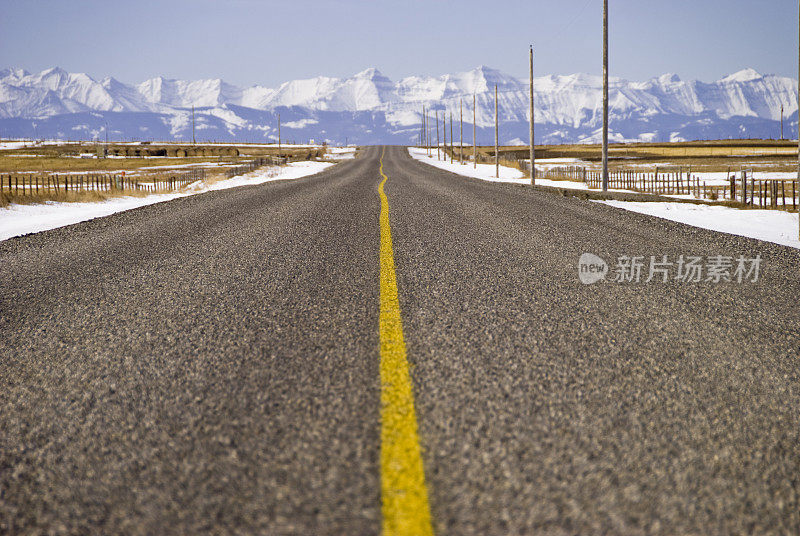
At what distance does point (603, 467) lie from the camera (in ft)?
6.79


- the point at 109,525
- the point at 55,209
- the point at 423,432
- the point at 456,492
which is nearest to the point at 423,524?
the point at 456,492

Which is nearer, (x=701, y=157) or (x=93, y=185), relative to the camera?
(x=93, y=185)

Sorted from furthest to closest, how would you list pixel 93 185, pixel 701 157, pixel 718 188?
pixel 701 157 → pixel 93 185 → pixel 718 188

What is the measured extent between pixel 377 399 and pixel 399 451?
0.47 meters

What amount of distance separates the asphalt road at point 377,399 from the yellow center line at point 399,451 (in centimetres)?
4

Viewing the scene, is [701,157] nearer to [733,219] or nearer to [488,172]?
[488,172]

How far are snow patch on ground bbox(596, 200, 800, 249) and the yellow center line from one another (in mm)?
7234

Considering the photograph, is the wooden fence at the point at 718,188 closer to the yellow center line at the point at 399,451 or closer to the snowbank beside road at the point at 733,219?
the snowbank beside road at the point at 733,219

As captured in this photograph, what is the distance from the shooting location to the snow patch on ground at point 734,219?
30.6 ft

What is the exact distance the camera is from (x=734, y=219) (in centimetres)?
1173

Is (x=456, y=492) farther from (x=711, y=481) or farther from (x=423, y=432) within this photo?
(x=711, y=481)

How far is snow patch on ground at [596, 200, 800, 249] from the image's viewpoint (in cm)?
934

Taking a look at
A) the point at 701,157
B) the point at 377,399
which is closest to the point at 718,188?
the point at 377,399

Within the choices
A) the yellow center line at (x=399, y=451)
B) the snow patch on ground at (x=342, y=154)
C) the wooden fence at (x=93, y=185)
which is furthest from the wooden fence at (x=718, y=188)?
the snow patch on ground at (x=342, y=154)
